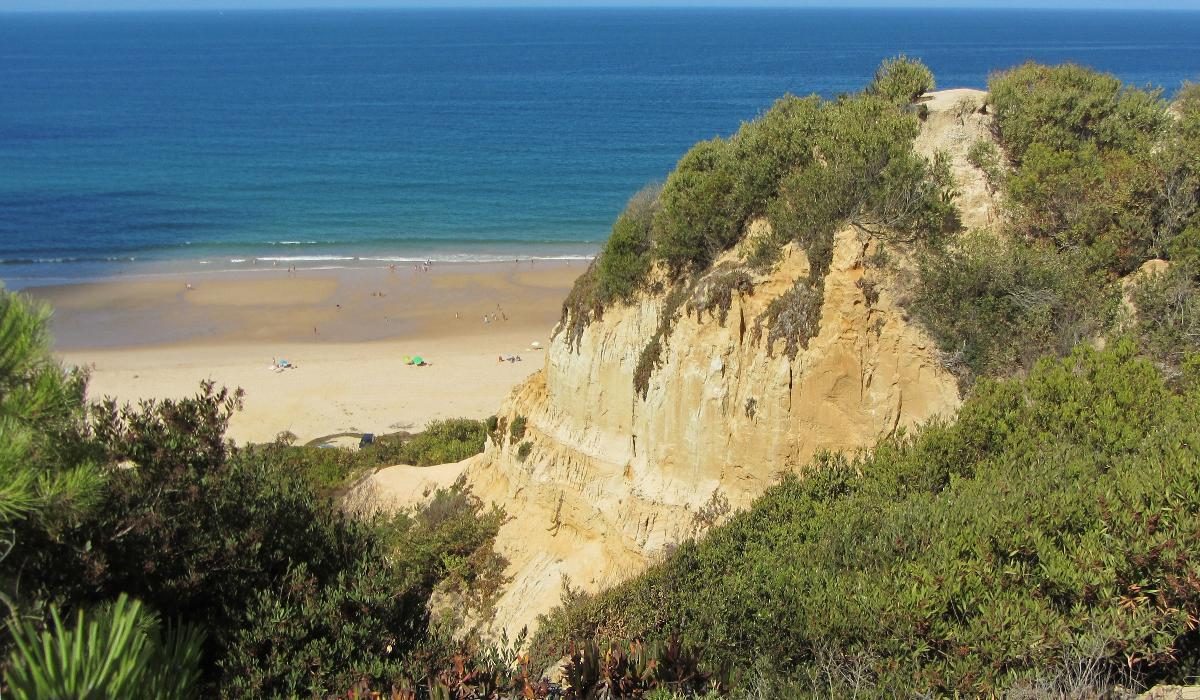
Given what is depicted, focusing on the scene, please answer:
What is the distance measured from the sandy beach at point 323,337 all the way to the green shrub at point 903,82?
1818cm

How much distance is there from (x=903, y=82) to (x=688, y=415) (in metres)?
7.28

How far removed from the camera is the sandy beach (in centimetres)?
3139

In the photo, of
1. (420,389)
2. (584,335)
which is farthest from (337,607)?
(420,389)

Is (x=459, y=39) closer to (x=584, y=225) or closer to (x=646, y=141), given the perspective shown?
(x=646, y=141)

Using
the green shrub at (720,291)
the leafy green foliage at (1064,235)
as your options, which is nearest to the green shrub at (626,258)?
the green shrub at (720,291)

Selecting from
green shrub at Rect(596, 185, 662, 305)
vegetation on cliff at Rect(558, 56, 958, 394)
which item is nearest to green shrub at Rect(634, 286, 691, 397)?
vegetation on cliff at Rect(558, 56, 958, 394)

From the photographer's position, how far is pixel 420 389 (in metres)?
32.7

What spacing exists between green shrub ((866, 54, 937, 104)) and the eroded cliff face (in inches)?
37.9

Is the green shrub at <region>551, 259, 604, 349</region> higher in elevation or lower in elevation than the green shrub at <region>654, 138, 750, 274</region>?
lower

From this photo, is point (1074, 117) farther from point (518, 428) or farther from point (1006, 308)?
point (518, 428)

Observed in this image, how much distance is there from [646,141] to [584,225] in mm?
20988

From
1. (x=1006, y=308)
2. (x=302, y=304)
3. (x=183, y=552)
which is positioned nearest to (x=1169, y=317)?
(x=1006, y=308)

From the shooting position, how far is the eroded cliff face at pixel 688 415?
40.2ft

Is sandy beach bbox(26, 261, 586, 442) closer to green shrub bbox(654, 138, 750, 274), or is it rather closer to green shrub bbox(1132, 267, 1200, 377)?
green shrub bbox(654, 138, 750, 274)
